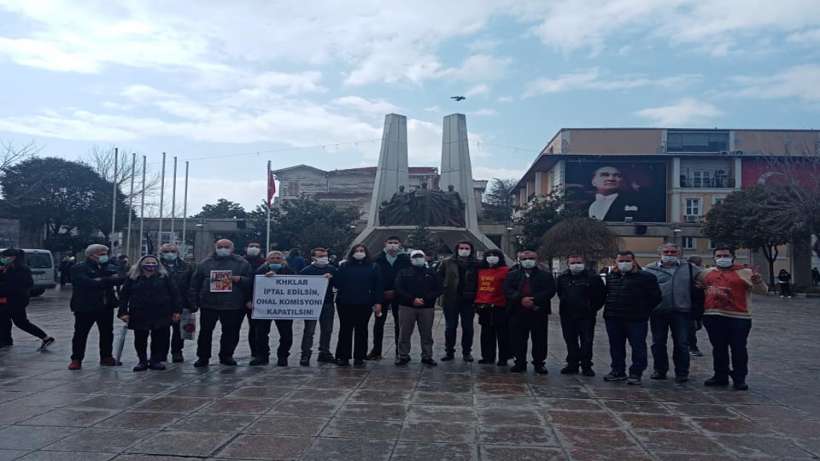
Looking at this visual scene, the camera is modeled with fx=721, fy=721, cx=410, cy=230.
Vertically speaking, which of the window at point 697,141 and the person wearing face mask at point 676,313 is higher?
the window at point 697,141

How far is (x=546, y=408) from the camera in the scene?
685 centimetres

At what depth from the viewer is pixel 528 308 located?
29.8ft

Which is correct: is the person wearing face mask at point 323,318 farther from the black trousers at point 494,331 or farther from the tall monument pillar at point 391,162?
the tall monument pillar at point 391,162

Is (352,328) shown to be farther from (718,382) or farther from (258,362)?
(718,382)

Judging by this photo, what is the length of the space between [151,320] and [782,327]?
48.8 ft

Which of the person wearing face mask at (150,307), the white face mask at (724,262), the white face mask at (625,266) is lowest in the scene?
the person wearing face mask at (150,307)

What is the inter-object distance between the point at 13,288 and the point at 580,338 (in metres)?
8.19

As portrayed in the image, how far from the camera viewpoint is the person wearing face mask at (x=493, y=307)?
376 inches

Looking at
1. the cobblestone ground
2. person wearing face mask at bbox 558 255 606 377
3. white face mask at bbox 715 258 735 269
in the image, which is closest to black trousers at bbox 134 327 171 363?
the cobblestone ground

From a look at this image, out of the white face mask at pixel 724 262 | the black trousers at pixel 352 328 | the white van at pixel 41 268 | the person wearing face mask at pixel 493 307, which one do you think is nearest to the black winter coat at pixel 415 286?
the black trousers at pixel 352 328

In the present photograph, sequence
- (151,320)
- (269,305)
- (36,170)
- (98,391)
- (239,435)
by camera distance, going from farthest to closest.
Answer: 1. (36,170)
2. (269,305)
3. (151,320)
4. (98,391)
5. (239,435)

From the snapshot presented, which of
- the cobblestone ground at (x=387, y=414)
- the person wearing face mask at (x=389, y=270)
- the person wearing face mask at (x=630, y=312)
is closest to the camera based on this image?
the cobblestone ground at (x=387, y=414)

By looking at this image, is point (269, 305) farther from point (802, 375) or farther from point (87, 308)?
point (802, 375)

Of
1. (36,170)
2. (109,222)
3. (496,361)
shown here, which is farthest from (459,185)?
(496,361)
